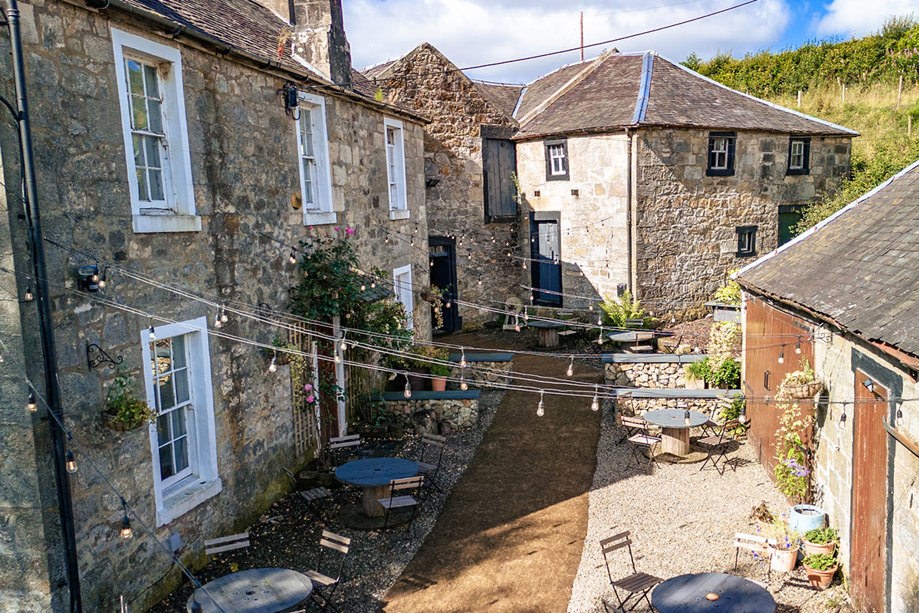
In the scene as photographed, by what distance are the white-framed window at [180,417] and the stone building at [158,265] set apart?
0.02 meters

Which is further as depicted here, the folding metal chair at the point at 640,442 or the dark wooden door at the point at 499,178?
the dark wooden door at the point at 499,178

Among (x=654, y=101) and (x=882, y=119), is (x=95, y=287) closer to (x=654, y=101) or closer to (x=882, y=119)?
(x=654, y=101)

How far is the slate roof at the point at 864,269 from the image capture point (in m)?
6.59

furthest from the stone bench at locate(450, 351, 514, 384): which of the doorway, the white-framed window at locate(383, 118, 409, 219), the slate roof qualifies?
the slate roof

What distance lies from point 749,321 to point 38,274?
1069 cm

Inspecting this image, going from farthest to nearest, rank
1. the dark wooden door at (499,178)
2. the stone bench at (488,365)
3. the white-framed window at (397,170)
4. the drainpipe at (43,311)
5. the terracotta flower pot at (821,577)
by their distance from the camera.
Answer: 1. the dark wooden door at (499,178)
2. the stone bench at (488,365)
3. the white-framed window at (397,170)
4. the terracotta flower pot at (821,577)
5. the drainpipe at (43,311)

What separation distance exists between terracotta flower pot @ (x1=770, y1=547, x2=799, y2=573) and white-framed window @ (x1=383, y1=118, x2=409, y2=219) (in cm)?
931

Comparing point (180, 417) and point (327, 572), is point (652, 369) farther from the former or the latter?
point (180, 417)

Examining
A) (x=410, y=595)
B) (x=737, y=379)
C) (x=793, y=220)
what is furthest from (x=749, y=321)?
(x=793, y=220)

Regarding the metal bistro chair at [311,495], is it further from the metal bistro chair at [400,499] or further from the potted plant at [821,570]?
the potted plant at [821,570]

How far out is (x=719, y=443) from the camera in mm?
11477

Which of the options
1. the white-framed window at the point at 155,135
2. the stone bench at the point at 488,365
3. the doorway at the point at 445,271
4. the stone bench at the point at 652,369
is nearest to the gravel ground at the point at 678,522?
the stone bench at the point at 652,369

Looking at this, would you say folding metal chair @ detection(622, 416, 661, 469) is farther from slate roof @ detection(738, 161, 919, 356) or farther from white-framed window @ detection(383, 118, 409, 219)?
white-framed window @ detection(383, 118, 409, 219)

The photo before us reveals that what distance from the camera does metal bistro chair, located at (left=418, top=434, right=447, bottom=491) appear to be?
34.6 ft
